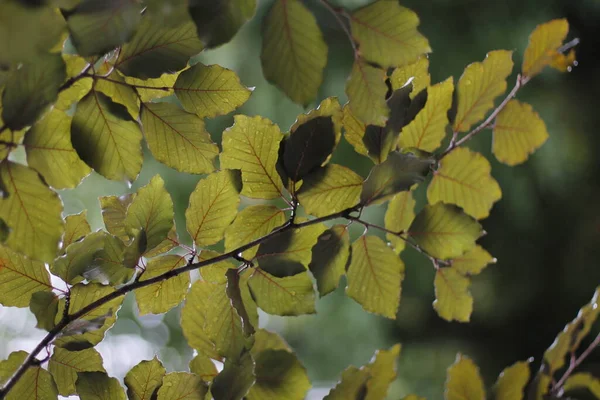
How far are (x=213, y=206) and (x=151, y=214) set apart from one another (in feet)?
0.16

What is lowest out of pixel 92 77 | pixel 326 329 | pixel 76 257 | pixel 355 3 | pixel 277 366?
pixel 326 329

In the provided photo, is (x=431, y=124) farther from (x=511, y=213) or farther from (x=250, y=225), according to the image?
(x=511, y=213)

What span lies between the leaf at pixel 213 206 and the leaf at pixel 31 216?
0.43 ft

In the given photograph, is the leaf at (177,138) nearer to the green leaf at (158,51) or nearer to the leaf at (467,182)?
the green leaf at (158,51)

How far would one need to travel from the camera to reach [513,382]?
1.79 ft

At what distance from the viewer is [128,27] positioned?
1.01ft

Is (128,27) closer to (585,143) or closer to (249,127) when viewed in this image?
(249,127)

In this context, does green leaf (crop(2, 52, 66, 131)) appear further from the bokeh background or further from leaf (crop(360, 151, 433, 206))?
the bokeh background

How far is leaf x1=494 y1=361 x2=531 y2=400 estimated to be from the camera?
54cm

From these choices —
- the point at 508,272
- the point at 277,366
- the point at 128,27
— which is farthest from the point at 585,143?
the point at 128,27

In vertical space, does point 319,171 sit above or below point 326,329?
above

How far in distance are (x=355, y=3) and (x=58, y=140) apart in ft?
6.94

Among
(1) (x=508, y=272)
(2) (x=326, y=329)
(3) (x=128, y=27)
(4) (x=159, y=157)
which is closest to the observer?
(3) (x=128, y=27)

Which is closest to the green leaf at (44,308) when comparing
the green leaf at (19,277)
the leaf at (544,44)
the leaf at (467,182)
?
the green leaf at (19,277)
